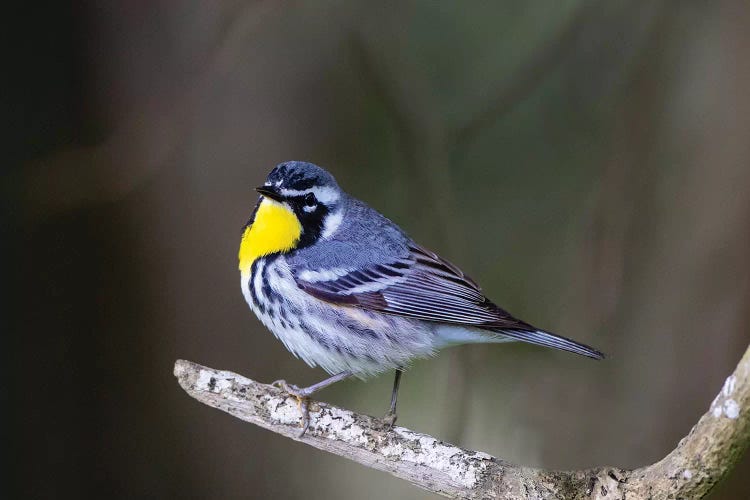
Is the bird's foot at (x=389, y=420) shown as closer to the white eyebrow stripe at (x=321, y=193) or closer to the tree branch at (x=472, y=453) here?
the tree branch at (x=472, y=453)

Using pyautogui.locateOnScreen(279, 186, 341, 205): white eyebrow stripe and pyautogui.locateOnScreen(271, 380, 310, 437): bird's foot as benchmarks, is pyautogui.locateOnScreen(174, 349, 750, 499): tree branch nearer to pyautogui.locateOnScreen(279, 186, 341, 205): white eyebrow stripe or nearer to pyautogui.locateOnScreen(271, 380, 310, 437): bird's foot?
pyautogui.locateOnScreen(271, 380, 310, 437): bird's foot

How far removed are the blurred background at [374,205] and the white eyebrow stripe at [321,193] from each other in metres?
1.37

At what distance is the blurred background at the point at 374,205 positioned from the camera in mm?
4801

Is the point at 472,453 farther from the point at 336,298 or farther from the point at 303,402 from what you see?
the point at 336,298

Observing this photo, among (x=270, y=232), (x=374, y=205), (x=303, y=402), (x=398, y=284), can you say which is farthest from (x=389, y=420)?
(x=374, y=205)

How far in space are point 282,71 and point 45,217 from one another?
1825mm

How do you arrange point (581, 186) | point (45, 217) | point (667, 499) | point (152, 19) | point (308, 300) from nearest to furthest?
1. point (667, 499)
2. point (308, 300)
3. point (45, 217)
4. point (152, 19)
5. point (581, 186)

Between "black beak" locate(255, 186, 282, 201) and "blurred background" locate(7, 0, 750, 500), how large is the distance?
1.75 m

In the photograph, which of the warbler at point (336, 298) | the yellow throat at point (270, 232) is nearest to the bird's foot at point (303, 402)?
the warbler at point (336, 298)

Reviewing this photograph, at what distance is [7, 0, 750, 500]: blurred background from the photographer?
480cm

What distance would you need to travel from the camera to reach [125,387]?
5.05 meters

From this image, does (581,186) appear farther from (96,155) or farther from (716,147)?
(96,155)

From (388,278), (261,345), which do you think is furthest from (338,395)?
(388,278)

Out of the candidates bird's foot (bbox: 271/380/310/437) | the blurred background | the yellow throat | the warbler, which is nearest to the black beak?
the warbler
